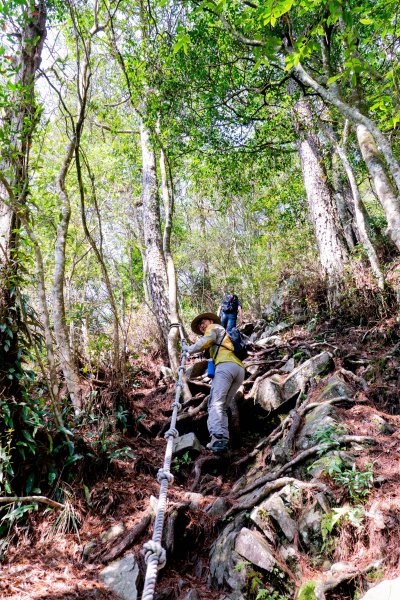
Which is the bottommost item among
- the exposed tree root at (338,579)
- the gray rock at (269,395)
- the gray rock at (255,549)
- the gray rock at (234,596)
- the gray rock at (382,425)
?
the gray rock at (234,596)

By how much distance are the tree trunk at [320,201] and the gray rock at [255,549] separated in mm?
6081

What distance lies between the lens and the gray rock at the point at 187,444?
5223 millimetres

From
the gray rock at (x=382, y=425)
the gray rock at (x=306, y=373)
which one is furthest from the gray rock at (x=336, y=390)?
the gray rock at (x=382, y=425)

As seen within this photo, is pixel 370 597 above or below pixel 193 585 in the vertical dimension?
above

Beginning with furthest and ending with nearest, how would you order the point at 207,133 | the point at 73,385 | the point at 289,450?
the point at 207,133 < the point at 73,385 < the point at 289,450

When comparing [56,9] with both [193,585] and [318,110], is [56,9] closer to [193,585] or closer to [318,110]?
[318,110]

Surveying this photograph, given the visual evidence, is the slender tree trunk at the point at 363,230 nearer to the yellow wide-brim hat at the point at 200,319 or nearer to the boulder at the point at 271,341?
the boulder at the point at 271,341

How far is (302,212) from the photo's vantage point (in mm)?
12094

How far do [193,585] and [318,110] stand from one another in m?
10.9

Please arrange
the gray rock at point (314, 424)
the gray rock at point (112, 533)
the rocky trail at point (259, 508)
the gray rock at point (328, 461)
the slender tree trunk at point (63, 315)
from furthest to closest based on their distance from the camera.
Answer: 1. the slender tree trunk at point (63, 315)
2. the gray rock at point (314, 424)
3. the gray rock at point (112, 533)
4. the gray rock at point (328, 461)
5. the rocky trail at point (259, 508)

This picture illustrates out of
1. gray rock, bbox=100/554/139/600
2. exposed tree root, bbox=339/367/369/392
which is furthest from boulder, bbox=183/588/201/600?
exposed tree root, bbox=339/367/369/392

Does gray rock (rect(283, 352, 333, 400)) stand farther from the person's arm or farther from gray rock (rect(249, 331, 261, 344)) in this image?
gray rock (rect(249, 331, 261, 344))

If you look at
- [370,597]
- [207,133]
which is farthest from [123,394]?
[207,133]

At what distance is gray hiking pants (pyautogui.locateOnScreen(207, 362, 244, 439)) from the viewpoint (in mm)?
5109
